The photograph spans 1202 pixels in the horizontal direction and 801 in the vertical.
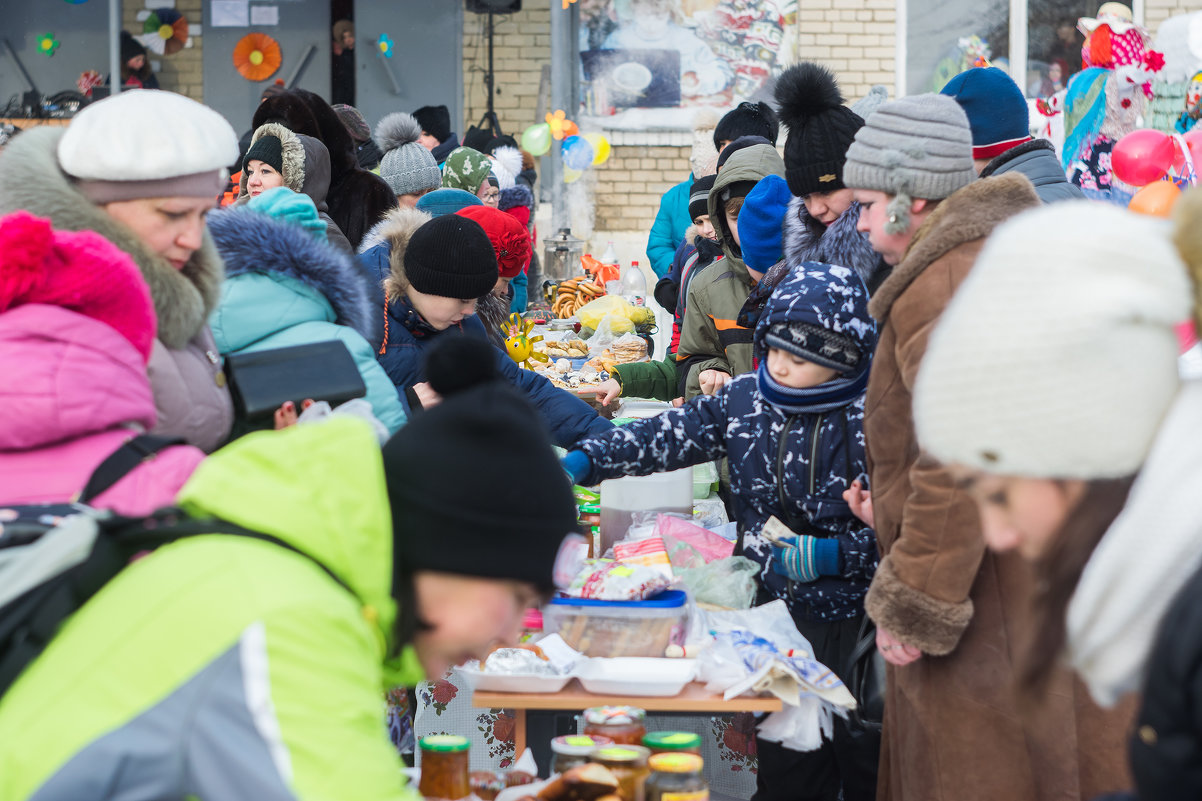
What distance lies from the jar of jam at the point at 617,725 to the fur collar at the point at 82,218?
101 cm

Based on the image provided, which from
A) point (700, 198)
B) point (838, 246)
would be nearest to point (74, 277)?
point (838, 246)

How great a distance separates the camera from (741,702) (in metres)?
2.29

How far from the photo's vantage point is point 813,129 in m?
3.68

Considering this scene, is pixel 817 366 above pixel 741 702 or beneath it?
above

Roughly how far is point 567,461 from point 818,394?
659mm

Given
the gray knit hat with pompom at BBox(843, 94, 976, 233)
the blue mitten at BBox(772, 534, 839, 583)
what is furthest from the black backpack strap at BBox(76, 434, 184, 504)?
the gray knit hat with pompom at BBox(843, 94, 976, 233)

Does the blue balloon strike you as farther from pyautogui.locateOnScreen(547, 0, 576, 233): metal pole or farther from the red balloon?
the red balloon

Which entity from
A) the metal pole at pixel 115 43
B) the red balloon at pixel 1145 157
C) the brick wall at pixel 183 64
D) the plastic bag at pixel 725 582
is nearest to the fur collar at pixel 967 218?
the plastic bag at pixel 725 582

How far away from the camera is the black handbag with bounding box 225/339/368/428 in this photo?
2.23 m

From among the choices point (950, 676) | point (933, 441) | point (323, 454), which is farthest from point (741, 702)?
point (323, 454)

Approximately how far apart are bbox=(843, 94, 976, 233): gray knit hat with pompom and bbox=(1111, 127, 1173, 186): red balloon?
2.93 m

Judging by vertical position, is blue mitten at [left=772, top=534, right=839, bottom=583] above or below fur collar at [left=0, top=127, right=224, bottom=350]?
→ below

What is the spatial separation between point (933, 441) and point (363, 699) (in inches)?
25.2

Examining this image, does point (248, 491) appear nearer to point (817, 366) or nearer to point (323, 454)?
point (323, 454)
